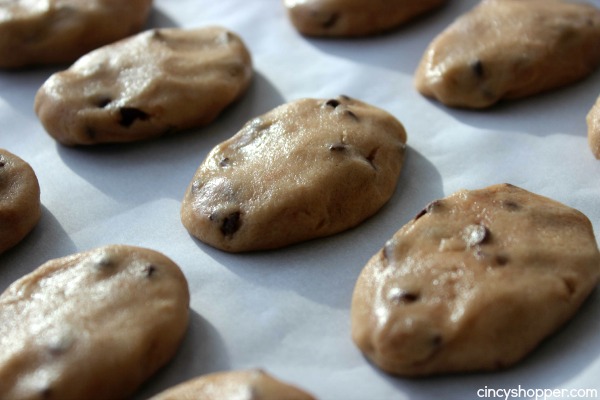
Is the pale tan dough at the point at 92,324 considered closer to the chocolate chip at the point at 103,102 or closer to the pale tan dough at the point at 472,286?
the pale tan dough at the point at 472,286

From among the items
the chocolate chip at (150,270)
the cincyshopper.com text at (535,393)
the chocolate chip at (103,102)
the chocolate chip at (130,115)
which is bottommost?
the cincyshopper.com text at (535,393)

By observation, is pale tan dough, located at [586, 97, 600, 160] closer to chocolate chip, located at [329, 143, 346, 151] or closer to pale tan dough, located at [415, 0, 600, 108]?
pale tan dough, located at [415, 0, 600, 108]

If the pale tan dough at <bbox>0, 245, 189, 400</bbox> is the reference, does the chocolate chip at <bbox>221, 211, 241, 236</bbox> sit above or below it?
below

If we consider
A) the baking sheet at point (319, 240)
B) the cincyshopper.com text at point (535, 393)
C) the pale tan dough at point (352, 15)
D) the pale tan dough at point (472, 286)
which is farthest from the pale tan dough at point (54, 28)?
the cincyshopper.com text at point (535, 393)

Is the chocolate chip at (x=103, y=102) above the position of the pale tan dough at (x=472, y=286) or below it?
above

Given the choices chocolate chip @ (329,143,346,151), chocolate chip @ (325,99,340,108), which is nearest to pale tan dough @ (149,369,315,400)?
chocolate chip @ (329,143,346,151)
